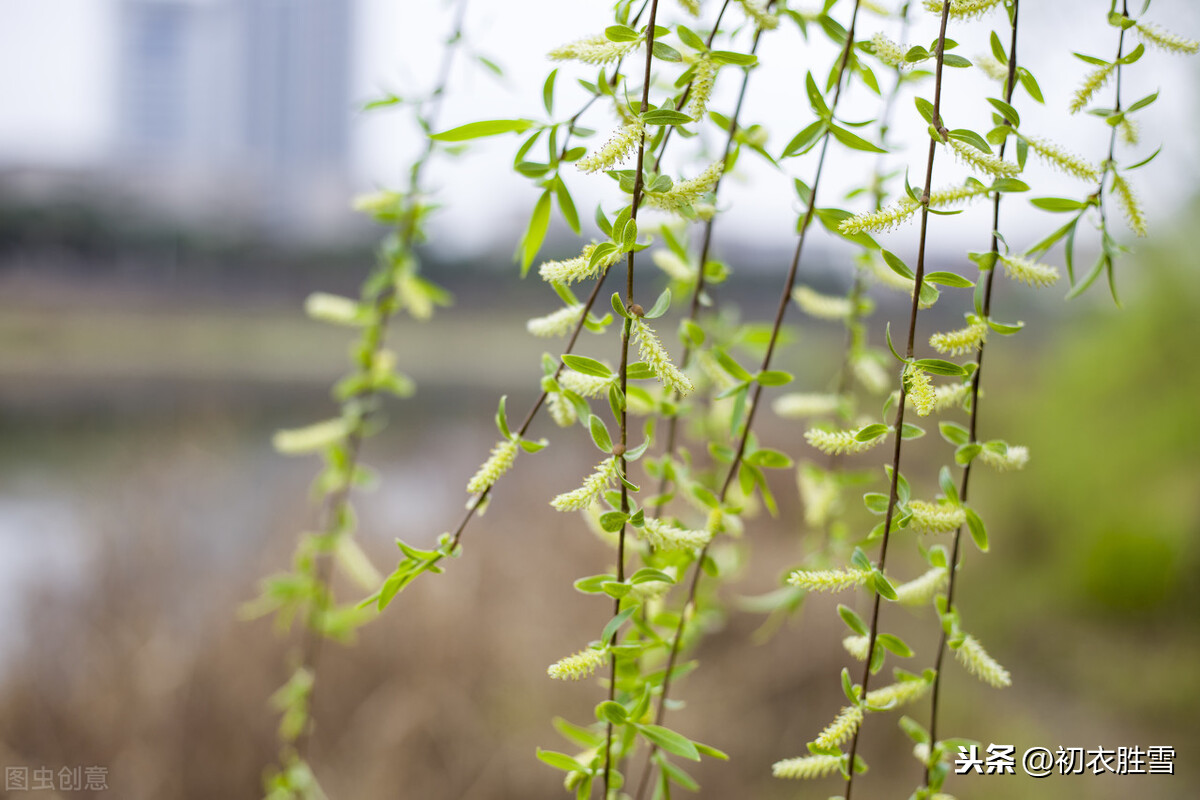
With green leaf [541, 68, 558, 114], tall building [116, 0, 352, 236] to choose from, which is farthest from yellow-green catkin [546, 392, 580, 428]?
tall building [116, 0, 352, 236]

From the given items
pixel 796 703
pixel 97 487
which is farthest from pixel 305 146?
pixel 796 703

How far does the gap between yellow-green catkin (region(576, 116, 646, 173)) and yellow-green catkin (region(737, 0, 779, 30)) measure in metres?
0.11

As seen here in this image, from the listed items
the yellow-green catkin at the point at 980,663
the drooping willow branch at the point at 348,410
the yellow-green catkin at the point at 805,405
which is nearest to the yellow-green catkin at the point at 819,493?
the yellow-green catkin at the point at 805,405

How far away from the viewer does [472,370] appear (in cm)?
482

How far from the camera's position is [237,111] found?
6039 mm

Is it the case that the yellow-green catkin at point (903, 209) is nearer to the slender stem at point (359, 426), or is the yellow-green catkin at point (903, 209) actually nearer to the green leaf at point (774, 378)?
the green leaf at point (774, 378)

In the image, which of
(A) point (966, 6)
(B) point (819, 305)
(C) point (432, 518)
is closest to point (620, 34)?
(A) point (966, 6)

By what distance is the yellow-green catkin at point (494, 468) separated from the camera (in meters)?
0.25

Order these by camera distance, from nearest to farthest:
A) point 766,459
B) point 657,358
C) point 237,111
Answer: point 657,358 < point 766,459 < point 237,111

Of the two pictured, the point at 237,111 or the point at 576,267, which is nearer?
the point at 576,267

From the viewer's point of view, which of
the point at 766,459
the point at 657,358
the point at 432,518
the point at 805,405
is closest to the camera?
the point at 657,358

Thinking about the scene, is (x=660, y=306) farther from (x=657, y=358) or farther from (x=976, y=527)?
(x=976, y=527)

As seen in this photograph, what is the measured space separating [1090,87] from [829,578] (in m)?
0.19

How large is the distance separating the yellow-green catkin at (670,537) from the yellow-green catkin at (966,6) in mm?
186
